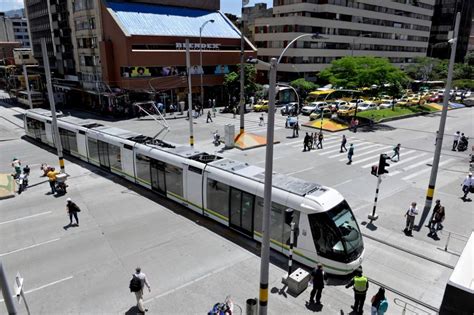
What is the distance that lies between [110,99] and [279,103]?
25822mm

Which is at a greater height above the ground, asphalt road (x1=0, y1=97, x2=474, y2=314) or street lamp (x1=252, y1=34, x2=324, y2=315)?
street lamp (x1=252, y1=34, x2=324, y2=315)

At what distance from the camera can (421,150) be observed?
2969 centimetres

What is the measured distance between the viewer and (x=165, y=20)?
2000 inches

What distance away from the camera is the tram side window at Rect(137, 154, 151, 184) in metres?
18.6

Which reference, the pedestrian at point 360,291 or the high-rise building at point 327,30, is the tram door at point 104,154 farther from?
the high-rise building at point 327,30

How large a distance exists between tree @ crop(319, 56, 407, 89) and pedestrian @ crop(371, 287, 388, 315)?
31.6m

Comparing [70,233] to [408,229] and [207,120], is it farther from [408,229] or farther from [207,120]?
[207,120]

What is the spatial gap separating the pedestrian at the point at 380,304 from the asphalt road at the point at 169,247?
3.56 feet

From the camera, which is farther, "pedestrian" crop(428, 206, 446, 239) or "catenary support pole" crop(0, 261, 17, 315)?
"pedestrian" crop(428, 206, 446, 239)

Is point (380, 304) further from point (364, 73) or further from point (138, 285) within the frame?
point (364, 73)

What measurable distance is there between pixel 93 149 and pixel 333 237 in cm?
1769

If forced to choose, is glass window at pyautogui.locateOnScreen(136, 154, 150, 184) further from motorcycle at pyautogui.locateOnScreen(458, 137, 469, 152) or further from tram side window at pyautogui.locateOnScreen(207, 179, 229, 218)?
motorcycle at pyautogui.locateOnScreen(458, 137, 469, 152)

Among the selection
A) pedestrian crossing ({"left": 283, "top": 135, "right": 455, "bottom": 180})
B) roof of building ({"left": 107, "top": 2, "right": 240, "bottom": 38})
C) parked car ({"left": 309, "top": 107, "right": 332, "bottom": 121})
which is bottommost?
pedestrian crossing ({"left": 283, "top": 135, "right": 455, "bottom": 180})

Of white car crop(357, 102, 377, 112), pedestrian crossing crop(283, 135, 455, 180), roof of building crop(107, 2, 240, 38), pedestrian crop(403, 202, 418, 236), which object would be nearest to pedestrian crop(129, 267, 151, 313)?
pedestrian crop(403, 202, 418, 236)
